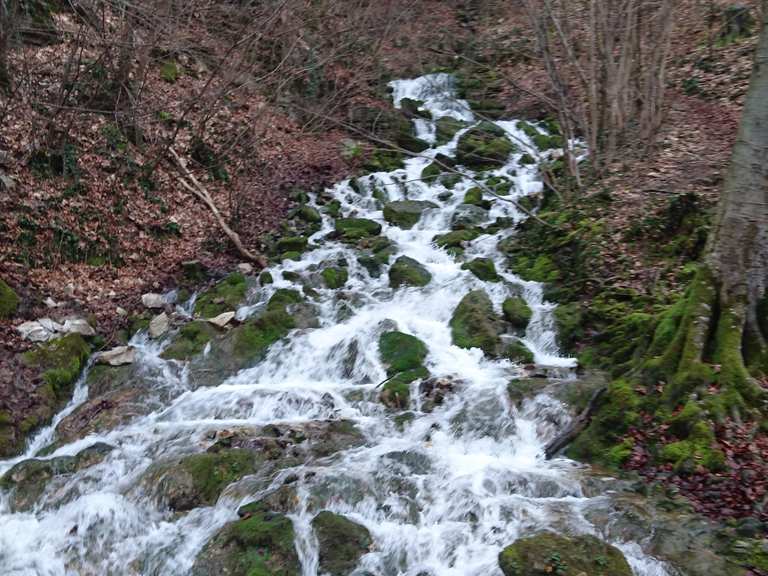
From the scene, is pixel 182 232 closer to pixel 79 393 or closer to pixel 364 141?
pixel 79 393

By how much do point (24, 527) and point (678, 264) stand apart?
8.53 meters

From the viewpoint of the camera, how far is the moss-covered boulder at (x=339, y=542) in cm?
571

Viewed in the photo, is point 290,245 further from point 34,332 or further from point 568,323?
point 568,323

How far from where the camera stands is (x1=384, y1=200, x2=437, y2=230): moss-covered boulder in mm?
13852

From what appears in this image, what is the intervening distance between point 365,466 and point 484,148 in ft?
37.7

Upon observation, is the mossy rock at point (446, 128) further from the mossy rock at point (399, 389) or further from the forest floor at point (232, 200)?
the mossy rock at point (399, 389)

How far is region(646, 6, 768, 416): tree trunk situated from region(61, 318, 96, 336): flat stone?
7708mm

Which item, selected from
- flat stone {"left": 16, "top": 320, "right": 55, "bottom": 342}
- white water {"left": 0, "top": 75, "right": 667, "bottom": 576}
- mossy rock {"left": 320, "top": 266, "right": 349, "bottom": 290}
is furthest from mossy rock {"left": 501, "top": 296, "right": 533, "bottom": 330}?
flat stone {"left": 16, "top": 320, "right": 55, "bottom": 342}

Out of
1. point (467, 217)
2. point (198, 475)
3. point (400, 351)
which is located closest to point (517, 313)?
point (400, 351)

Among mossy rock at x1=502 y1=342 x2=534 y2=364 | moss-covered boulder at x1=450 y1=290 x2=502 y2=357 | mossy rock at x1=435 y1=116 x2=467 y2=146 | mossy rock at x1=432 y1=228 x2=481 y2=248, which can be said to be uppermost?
mossy rock at x1=435 y1=116 x2=467 y2=146

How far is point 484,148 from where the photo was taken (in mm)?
16562

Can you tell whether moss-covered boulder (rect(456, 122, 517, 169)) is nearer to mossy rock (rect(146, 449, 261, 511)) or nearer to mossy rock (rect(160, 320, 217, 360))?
mossy rock (rect(160, 320, 217, 360))

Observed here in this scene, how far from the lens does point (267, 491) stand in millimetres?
6535

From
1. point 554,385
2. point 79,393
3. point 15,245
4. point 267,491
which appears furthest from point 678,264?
point 15,245
